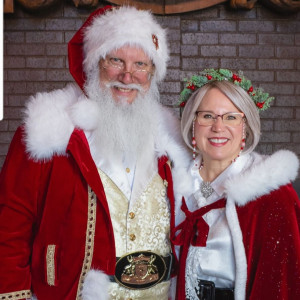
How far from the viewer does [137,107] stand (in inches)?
84.8

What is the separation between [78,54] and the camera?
91.1 inches

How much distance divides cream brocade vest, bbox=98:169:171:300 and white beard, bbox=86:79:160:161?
147 mm

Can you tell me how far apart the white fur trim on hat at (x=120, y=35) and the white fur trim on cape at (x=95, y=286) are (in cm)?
96

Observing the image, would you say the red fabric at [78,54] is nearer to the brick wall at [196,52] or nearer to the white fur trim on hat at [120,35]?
the white fur trim on hat at [120,35]

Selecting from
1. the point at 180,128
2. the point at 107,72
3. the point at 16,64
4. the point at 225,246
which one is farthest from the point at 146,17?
the point at 16,64

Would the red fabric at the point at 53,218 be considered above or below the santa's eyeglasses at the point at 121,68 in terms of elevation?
below

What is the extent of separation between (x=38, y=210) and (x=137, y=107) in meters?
0.66

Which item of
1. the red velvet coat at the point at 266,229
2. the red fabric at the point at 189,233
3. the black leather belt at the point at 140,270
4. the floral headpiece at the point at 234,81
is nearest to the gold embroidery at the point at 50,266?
the black leather belt at the point at 140,270

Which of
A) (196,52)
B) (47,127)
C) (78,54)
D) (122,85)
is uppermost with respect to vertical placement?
(196,52)

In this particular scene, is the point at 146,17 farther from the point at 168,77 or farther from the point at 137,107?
the point at 168,77

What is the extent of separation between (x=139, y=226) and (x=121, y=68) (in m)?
0.73

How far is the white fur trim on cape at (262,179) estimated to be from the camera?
183 centimetres

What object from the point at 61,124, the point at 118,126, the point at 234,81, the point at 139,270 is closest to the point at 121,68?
the point at 118,126

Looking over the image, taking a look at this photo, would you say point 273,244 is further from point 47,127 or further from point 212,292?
point 47,127
